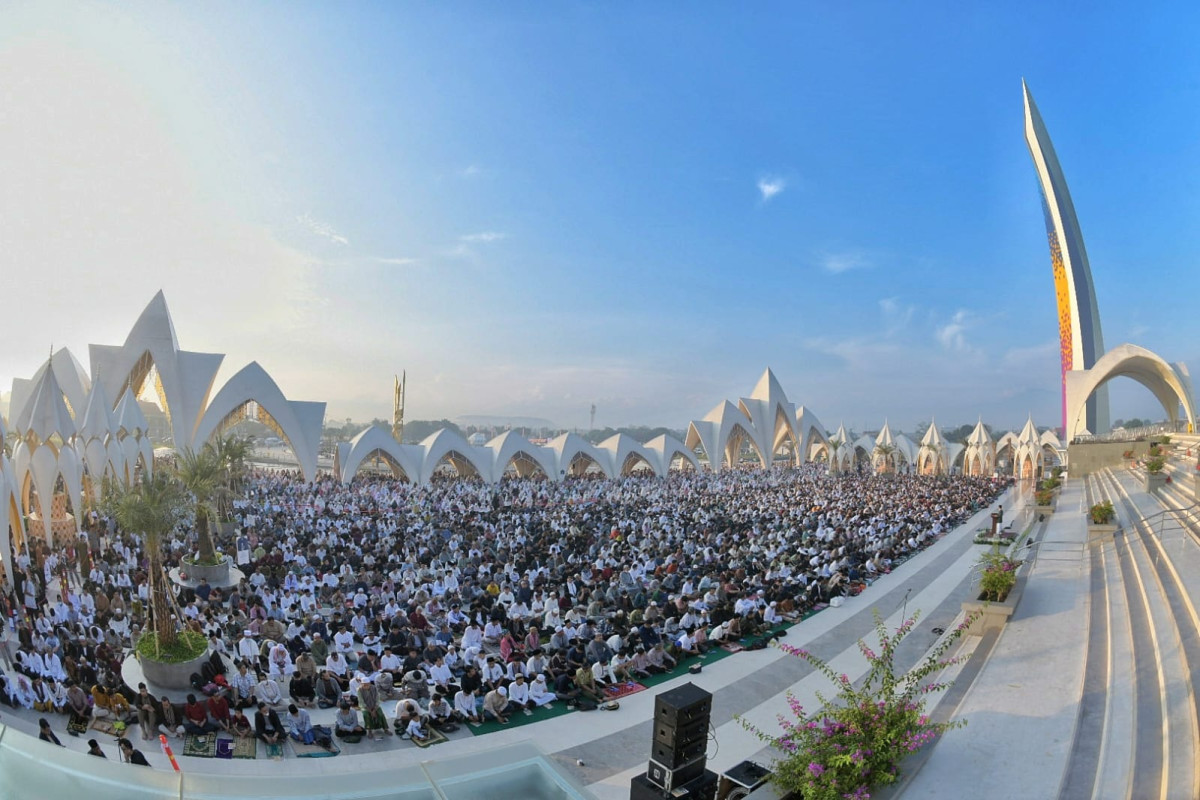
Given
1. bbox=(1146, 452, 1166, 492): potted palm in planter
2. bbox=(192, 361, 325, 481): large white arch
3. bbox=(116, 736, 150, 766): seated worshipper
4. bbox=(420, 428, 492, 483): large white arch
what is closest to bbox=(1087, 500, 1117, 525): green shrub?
bbox=(1146, 452, 1166, 492): potted palm in planter

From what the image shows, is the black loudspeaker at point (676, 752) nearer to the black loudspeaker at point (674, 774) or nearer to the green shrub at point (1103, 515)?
the black loudspeaker at point (674, 774)

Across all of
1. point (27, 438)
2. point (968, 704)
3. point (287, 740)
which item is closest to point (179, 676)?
point (287, 740)

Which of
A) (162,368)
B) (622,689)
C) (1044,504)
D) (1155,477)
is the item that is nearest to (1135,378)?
(1044,504)

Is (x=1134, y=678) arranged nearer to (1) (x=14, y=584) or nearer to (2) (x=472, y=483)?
(1) (x=14, y=584)

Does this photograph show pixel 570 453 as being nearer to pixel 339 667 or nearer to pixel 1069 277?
pixel 339 667

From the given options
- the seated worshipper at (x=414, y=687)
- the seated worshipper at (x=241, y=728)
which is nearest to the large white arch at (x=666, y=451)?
the seated worshipper at (x=414, y=687)
